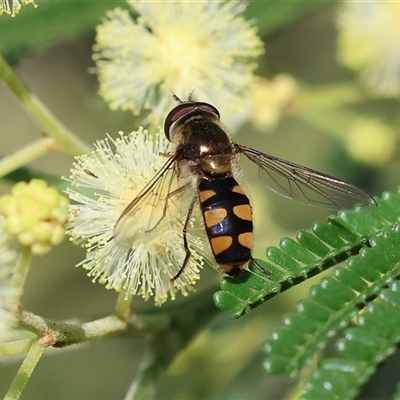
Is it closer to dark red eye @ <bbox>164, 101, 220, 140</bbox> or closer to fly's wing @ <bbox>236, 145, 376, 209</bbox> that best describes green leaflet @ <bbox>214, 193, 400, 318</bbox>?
fly's wing @ <bbox>236, 145, 376, 209</bbox>

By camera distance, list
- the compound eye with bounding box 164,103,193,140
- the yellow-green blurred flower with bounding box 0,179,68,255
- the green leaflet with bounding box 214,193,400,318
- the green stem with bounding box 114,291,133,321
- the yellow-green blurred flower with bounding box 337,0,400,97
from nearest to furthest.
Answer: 1. the green leaflet with bounding box 214,193,400,318
2. the yellow-green blurred flower with bounding box 0,179,68,255
3. the green stem with bounding box 114,291,133,321
4. the compound eye with bounding box 164,103,193,140
5. the yellow-green blurred flower with bounding box 337,0,400,97

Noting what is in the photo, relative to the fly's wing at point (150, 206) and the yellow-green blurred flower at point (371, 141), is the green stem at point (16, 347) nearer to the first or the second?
the fly's wing at point (150, 206)

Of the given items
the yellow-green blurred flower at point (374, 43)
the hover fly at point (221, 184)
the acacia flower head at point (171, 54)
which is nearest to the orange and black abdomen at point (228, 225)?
the hover fly at point (221, 184)

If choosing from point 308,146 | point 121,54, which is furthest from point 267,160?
point 308,146

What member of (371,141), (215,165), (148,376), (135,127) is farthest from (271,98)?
(148,376)

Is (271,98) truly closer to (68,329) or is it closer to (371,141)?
(371,141)

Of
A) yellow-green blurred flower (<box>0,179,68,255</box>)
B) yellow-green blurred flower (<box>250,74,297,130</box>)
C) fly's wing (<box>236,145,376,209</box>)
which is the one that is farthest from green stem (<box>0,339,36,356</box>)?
yellow-green blurred flower (<box>250,74,297,130</box>)
